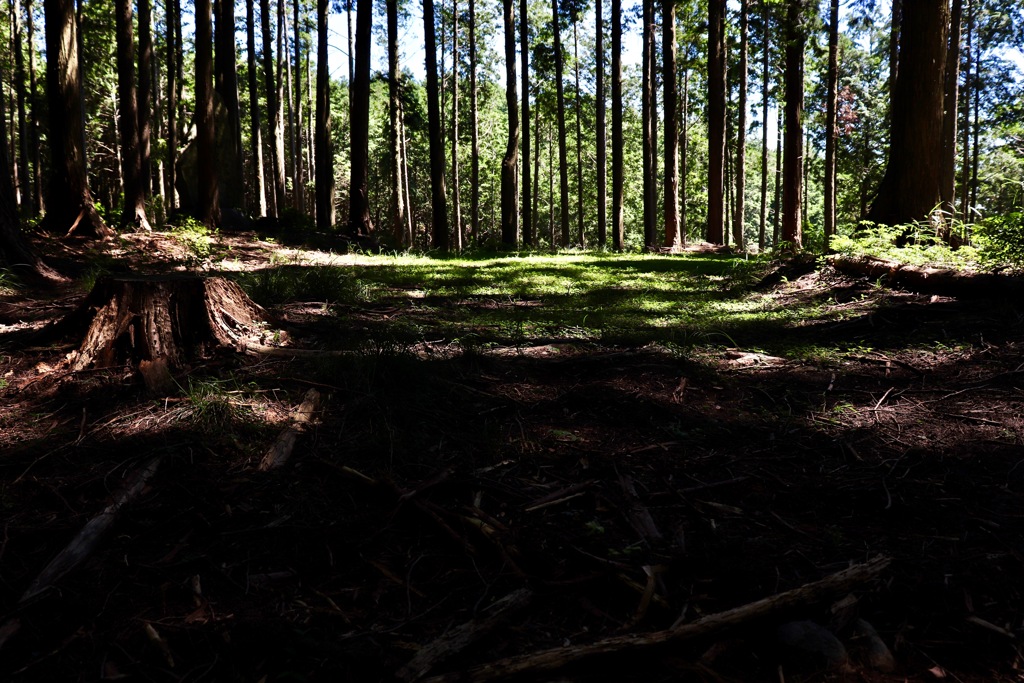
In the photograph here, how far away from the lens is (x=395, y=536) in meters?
2.42

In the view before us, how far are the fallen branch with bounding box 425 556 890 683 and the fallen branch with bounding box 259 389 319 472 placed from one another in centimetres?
159

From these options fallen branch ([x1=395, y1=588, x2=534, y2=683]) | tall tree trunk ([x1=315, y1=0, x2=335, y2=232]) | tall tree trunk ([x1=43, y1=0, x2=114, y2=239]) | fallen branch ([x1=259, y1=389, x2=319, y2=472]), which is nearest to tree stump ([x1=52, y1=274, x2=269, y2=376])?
fallen branch ([x1=259, y1=389, x2=319, y2=472])

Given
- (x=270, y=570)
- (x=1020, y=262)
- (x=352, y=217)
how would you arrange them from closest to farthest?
(x=270, y=570)
(x=1020, y=262)
(x=352, y=217)

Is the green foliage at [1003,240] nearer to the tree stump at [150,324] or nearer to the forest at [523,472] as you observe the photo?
the forest at [523,472]

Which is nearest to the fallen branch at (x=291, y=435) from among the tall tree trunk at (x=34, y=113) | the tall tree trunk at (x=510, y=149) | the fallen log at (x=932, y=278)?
the fallen log at (x=932, y=278)

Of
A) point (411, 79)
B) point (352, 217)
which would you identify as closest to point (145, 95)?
point (352, 217)

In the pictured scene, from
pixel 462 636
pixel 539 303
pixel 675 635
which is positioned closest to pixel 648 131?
pixel 539 303

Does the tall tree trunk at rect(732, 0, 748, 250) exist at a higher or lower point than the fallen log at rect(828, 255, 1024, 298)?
higher

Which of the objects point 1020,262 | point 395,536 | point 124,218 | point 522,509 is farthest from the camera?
point 124,218

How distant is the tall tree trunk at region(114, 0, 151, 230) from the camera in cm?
1286

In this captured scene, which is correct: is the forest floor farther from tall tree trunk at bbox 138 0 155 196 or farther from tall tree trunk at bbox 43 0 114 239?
tall tree trunk at bbox 138 0 155 196

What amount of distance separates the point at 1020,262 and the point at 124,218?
1446 centimetres

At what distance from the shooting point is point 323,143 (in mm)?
20078

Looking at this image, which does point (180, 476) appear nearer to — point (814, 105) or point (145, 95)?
point (145, 95)
